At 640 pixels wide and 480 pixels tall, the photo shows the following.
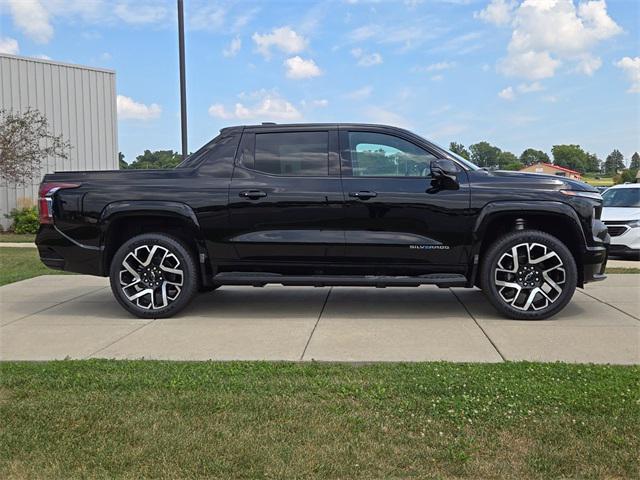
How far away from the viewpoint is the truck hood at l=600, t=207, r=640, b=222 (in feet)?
40.9

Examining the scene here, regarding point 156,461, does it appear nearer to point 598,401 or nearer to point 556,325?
point 598,401

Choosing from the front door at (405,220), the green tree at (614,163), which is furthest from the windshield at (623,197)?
the green tree at (614,163)

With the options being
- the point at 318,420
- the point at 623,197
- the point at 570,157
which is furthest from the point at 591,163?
the point at 318,420

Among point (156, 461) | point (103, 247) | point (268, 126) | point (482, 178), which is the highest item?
point (268, 126)

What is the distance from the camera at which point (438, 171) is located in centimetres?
558

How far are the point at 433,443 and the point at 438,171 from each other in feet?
10.0

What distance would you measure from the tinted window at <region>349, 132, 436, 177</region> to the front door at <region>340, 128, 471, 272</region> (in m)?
0.05

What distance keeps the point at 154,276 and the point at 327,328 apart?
1.86 metres

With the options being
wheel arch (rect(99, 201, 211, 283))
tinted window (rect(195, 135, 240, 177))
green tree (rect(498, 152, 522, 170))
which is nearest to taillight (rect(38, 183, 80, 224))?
wheel arch (rect(99, 201, 211, 283))

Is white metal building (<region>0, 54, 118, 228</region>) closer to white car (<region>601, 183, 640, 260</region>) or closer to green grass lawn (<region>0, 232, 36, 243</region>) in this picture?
green grass lawn (<region>0, 232, 36, 243</region>)

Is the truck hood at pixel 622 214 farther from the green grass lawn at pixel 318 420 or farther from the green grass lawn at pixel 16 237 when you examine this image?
the green grass lawn at pixel 16 237

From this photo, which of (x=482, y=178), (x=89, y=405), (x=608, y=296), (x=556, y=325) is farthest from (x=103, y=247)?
(x=608, y=296)

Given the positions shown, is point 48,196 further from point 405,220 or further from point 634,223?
point 634,223

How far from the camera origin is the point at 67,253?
6016 millimetres
